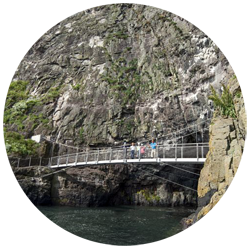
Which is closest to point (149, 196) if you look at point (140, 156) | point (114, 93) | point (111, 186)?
point (111, 186)

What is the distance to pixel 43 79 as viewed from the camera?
61.2 ft

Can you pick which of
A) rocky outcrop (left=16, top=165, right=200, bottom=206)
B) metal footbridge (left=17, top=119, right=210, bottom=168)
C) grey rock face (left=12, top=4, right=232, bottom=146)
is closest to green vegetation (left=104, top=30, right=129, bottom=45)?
grey rock face (left=12, top=4, right=232, bottom=146)

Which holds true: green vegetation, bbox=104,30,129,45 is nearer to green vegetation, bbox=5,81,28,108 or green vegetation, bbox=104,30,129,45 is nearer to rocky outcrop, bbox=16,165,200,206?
green vegetation, bbox=5,81,28,108

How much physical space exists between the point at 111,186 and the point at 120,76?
785 cm

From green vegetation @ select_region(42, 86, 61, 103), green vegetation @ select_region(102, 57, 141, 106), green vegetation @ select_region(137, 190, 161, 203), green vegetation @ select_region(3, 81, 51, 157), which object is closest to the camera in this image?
green vegetation @ select_region(3, 81, 51, 157)

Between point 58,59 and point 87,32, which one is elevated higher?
point 87,32

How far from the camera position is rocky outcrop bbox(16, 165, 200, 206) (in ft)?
48.3

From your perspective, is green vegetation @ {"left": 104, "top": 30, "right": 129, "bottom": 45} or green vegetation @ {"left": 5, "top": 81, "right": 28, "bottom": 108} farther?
green vegetation @ {"left": 104, "top": 30, "right": 129, "bottom": 45}

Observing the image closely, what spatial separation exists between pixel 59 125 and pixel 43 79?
4.07m

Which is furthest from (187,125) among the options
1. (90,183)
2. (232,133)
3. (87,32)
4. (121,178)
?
(87,32)

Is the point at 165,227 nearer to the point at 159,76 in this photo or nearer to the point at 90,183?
the point at 90,183

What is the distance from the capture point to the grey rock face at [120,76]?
1675 centimetres

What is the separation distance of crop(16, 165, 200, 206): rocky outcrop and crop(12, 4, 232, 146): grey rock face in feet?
6.87

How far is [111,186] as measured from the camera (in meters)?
16.3
